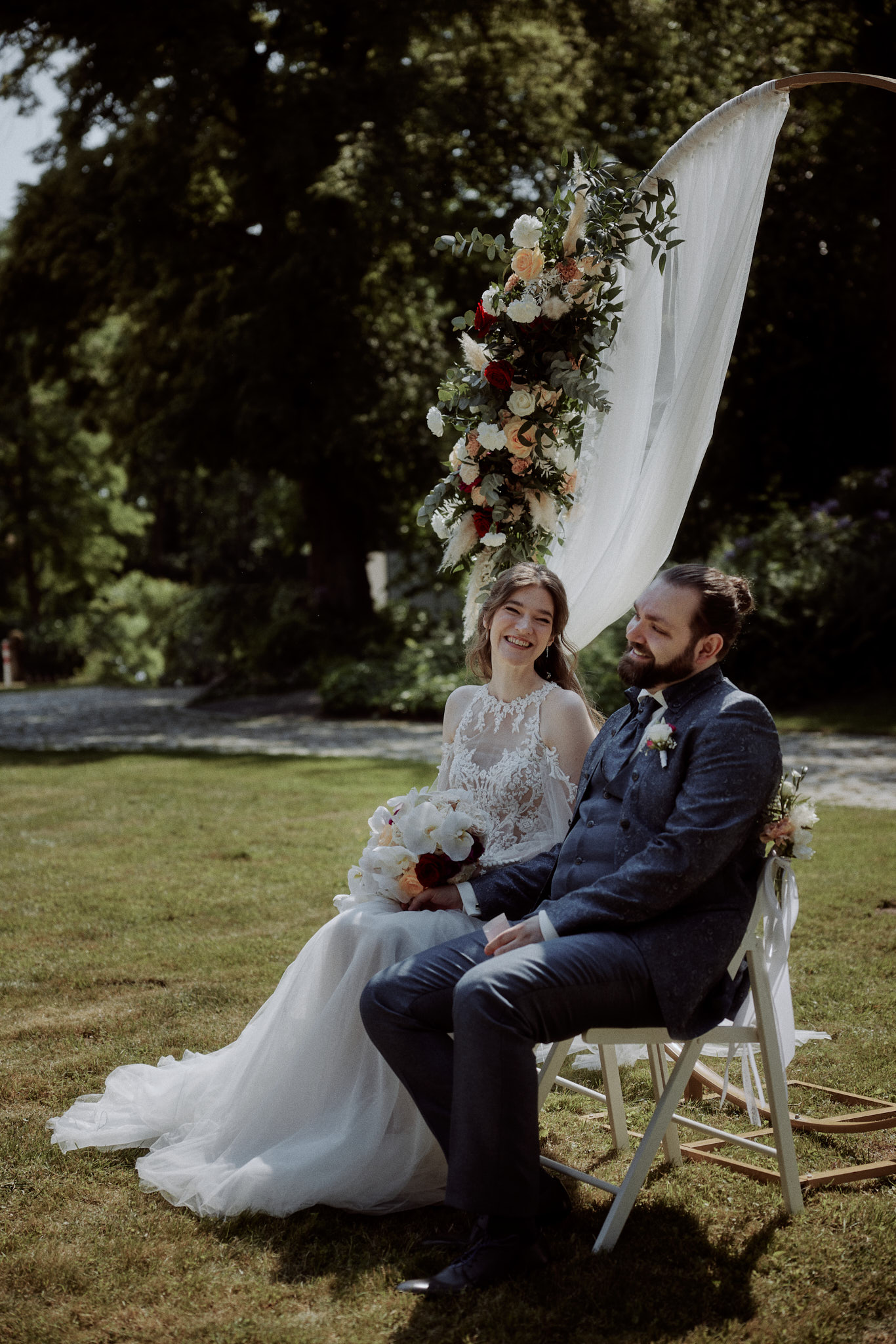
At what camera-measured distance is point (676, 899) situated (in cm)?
298

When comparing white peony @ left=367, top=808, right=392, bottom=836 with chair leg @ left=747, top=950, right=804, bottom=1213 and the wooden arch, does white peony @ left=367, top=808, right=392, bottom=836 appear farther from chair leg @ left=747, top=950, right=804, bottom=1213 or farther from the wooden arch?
the wooden arch

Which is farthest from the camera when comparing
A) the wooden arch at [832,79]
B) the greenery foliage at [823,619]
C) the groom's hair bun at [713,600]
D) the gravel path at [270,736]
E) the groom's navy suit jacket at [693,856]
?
the greenery foliage at [823,619]

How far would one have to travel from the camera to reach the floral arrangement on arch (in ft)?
14.0

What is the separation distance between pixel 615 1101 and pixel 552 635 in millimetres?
1514

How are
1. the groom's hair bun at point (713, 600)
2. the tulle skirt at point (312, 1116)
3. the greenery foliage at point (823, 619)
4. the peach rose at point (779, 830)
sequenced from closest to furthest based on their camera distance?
the peach rose at point (779, 830), the groom's hair bun at point (713, 600), the tulle skirt at point (312, 1116), the greenery foliage at point (823, 619)

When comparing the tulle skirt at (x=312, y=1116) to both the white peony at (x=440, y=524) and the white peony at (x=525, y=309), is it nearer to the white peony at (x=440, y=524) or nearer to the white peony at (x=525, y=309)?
the white peony at (x=440, y=524)

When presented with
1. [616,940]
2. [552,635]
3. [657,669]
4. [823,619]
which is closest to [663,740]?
[657,669]

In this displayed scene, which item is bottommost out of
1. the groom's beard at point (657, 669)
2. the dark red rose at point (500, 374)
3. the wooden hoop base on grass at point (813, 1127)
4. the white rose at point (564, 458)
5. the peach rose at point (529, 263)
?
the wooden hoop base on grass at point (813, 1127)

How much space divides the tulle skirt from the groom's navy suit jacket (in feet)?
2.27

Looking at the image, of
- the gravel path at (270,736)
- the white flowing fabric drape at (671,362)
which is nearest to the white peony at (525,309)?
the white flowing fabric drape at (671,362)

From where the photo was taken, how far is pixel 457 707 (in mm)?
4238

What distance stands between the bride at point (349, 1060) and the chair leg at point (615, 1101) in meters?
0.57

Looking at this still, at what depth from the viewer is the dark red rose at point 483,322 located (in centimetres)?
452

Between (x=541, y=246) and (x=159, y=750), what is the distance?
10.0 m
